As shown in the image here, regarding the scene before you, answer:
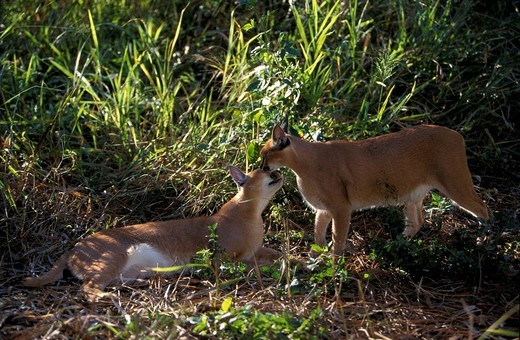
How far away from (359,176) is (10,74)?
3.40m

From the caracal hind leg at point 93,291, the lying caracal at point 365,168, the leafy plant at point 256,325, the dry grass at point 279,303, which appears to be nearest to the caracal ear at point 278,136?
the lying caracal at point 365,168

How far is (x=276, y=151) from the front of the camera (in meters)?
5.90

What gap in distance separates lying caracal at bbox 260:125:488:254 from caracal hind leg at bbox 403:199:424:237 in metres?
0.13

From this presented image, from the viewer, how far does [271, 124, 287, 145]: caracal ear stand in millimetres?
5742

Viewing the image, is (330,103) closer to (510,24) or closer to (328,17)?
(328,17)

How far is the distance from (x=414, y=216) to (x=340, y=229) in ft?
2.13

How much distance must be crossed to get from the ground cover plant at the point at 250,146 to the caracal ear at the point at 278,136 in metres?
0.53

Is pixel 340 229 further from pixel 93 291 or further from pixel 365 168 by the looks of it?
pixel 93 291

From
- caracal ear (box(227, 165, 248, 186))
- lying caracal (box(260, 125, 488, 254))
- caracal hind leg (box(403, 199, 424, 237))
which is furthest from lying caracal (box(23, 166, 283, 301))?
caracal hind leg (box(403, 199, 424, 237))

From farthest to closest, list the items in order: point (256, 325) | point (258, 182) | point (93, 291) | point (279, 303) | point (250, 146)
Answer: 1. point (250, 146)
2. point (258, 182)
3. point (93, 291)
4. point (279, 303)
5. point (256, 325)

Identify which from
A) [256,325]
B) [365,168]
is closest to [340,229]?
[365,168]

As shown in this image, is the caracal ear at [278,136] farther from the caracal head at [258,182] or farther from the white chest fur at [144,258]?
the white chest fur at [144,258]

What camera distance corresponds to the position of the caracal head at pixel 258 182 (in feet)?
19.8

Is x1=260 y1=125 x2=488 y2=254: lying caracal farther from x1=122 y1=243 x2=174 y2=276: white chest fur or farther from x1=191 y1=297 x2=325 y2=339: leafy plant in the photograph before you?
x1=191 y1=297 x2=325 y2=339: leafy plant
